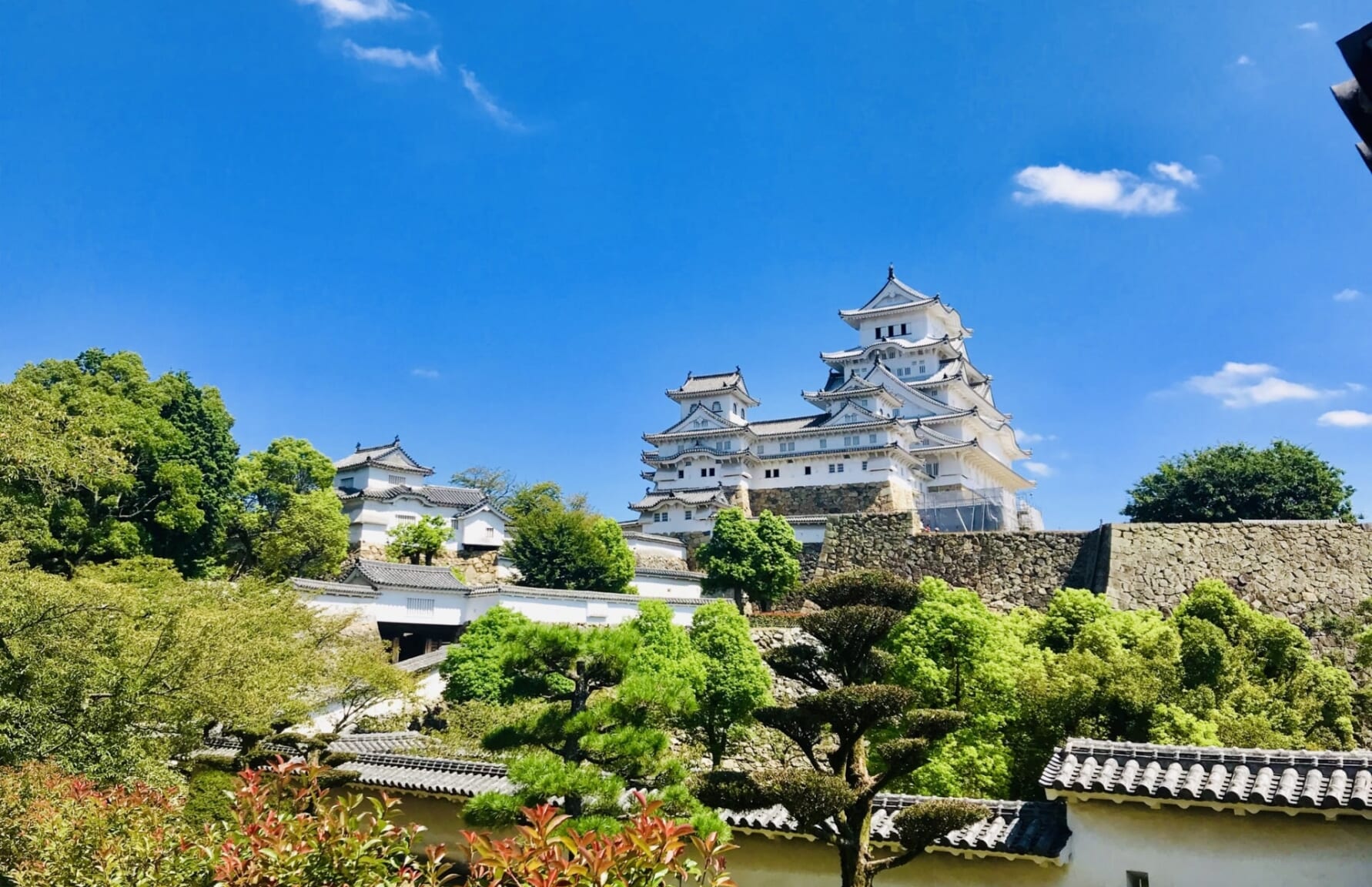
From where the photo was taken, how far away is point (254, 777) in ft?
14.8

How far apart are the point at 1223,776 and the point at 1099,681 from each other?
5.43m

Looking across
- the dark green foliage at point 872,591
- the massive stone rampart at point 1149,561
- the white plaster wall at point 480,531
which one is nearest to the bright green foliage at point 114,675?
the dark green foliage at point 872,591

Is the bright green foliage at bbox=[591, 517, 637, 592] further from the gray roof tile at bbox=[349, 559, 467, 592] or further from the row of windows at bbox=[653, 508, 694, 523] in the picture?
the row of windows at bbox=[653, 508, 694, 523]

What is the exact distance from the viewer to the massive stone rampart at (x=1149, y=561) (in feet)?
71.5

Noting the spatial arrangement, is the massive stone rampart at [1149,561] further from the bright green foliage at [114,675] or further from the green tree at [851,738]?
the bright green foliage at [114,675]

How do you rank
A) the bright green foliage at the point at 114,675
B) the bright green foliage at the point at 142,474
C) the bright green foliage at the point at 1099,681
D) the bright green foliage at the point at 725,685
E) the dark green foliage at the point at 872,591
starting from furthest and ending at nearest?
the bright green foliage at the point at 142,474
the bright green foliage at the point at 725,685
the bright green foliage at the point at 1099,681
the bright green foliage at the point at 114,675
the dark green foliage at the point at 872,591

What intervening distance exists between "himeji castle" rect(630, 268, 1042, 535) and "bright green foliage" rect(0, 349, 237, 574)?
61.3 ft

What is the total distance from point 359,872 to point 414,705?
18045mm

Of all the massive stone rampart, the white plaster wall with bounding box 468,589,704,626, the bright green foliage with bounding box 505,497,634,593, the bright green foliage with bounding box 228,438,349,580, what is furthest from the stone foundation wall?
the bright green foliage with bounding box 228,438,349,580

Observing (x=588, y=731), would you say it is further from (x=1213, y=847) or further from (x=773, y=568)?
(x=773, y=568)

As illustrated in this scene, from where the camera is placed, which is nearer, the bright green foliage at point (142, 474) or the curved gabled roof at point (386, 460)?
the bright green foliage at point (142, 474)

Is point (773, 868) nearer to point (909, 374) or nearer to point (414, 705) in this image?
point (414, 705)

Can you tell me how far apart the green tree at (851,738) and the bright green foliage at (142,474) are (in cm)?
1923

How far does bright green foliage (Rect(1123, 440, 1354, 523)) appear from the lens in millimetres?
32875
